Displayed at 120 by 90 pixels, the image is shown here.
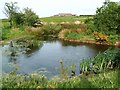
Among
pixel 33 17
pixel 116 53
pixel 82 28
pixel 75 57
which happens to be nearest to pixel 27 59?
pixel 75 57

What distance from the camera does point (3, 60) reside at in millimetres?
21766

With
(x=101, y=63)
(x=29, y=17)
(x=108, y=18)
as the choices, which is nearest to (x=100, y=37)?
(x=108, y=18)

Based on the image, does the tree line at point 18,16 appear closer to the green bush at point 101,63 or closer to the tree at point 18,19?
the tree at point 18,19

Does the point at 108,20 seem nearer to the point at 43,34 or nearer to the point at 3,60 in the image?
the point at 43,34

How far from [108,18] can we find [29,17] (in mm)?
14942

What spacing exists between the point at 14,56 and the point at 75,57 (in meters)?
5.22

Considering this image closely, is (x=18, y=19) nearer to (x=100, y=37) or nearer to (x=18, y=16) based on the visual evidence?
(x=18, y=16)

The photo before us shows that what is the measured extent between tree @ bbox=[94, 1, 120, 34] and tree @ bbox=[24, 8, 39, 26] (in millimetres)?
12933

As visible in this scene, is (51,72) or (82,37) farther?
(82,37)

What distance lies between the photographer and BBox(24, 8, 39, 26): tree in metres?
46.5

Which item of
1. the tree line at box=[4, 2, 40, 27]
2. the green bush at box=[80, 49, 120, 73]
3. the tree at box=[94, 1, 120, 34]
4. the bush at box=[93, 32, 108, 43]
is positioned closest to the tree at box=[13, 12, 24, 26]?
the tree line at box=[4, 2, 40, 27]

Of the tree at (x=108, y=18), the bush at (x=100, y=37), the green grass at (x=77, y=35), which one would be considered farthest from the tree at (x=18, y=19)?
the bush at (x=100, y=37)

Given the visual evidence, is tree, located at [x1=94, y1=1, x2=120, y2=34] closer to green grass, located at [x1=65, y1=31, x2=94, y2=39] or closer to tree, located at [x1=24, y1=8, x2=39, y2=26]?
green grass, located at [x1=65, y1=31, x2=94, y2=39]

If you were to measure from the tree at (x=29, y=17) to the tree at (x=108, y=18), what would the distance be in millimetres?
12933
